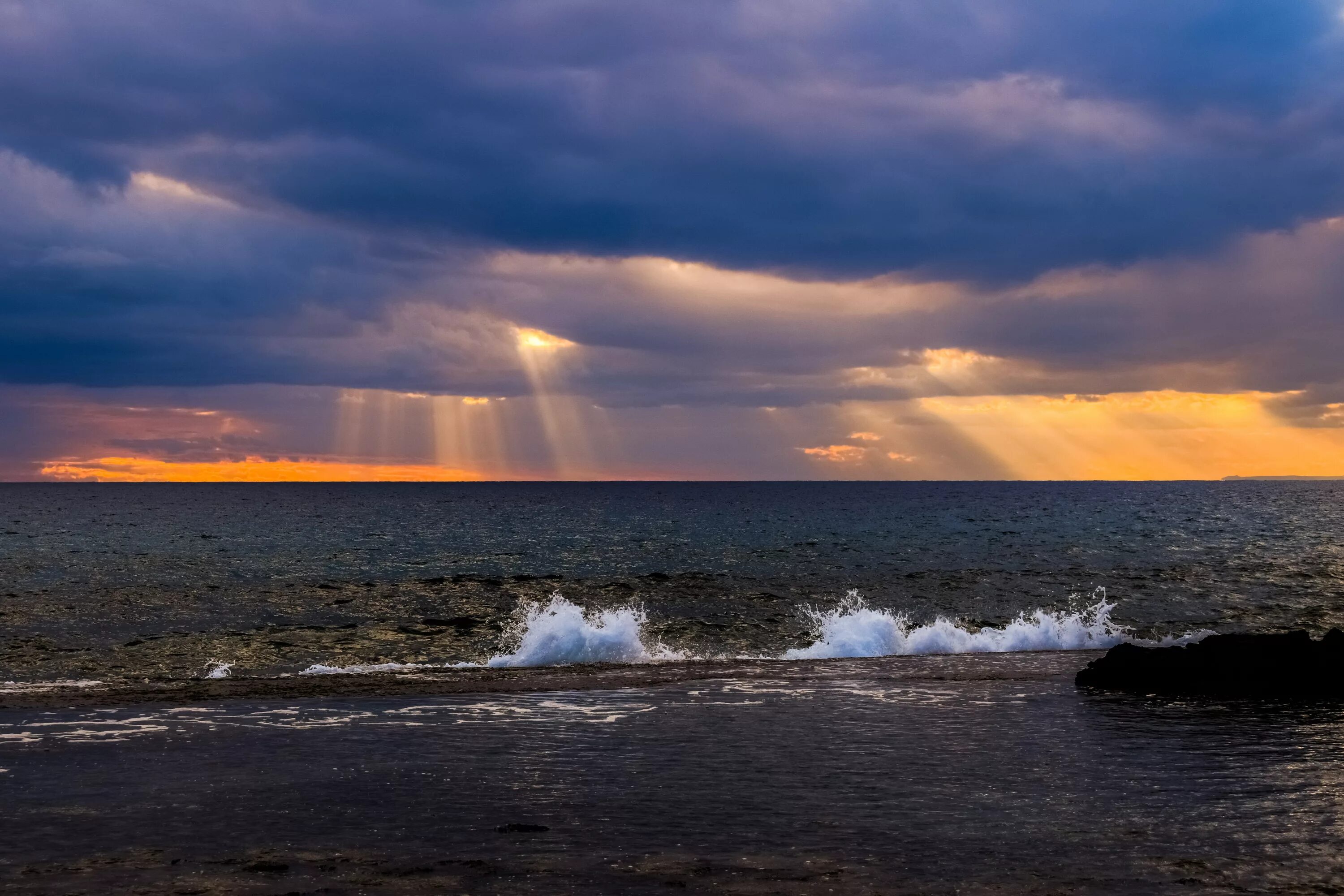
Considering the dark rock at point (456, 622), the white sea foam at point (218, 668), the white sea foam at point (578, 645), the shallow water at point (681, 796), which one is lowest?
the dark rock at point (456, 622)

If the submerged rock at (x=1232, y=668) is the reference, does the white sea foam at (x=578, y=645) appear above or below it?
below

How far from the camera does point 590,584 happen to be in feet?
189

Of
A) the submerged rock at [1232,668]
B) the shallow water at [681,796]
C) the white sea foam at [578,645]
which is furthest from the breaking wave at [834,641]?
the shallow water at [681,796]

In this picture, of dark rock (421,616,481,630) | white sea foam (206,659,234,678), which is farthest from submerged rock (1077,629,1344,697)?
dark rock (421,616,481,630)

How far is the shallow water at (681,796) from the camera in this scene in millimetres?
10594

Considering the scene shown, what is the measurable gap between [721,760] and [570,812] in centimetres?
353

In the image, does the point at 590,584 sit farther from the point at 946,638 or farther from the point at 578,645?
the point at 946,638

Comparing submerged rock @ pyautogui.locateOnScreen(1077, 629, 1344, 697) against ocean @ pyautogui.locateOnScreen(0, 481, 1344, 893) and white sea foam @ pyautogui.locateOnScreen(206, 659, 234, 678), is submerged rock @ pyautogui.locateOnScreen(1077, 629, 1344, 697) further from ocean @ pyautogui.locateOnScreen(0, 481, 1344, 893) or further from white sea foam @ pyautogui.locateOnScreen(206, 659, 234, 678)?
white sea foam @ pyautogui.locateOnScreen(206, 659, 234, 678)

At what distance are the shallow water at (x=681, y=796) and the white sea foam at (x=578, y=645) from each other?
35.2 ft

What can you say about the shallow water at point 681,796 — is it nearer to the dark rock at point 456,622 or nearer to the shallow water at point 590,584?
the shallow water at point 590,584

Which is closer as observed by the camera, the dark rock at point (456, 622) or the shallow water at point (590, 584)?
the shallow water at point (590, 584)

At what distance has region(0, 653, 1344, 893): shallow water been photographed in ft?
34.8

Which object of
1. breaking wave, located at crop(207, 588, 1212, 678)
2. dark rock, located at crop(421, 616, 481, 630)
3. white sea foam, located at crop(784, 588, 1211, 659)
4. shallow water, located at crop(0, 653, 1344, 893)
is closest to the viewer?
shallow water, located at crop(0, 653, 1344, 893)

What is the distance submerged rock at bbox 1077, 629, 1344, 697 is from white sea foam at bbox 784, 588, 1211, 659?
813cm
